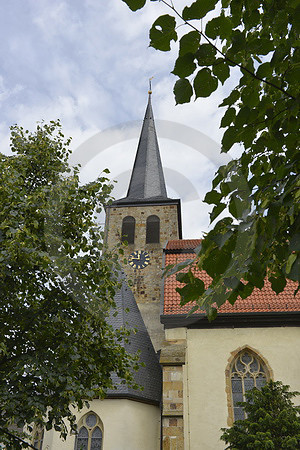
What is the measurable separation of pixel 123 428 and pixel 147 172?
17621mm

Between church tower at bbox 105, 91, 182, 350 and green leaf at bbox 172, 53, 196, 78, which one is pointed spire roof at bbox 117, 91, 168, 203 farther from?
green leaf at bbox 172, 53, 196, 78

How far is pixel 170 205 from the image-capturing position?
917 inches

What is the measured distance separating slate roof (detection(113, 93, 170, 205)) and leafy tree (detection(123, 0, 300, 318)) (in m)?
20.5

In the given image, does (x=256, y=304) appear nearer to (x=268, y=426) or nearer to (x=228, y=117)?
(x=268, y=426)

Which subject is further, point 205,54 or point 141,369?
point 141,369

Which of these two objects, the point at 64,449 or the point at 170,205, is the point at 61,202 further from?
the point at 170,205

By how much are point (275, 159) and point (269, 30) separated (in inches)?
35.3

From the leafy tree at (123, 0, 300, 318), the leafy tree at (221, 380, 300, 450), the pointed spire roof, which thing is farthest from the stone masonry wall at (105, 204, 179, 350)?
the leafy tree at (123, 0, 300, 318)

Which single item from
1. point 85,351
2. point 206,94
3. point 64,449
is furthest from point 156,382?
point 206,94

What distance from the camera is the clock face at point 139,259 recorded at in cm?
2050

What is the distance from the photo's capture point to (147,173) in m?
26.7

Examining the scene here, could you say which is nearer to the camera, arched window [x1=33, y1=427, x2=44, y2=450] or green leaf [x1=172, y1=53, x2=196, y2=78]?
green leaf [x1=172, y1=53, x2=196, y2=78]

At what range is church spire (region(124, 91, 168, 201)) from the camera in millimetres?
24875

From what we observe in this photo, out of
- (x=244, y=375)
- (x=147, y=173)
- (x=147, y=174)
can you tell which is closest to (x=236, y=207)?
(x=244, y=375)
